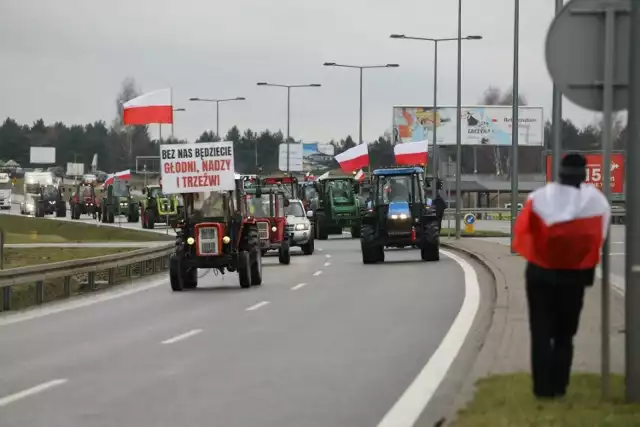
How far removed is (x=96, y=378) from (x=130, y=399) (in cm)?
153

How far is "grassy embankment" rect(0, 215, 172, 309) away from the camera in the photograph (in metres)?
25.9

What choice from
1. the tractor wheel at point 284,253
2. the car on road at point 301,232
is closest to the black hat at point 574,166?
the tractor wheel at point 284,253

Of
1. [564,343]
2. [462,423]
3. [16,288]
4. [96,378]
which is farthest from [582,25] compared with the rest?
[16,288]

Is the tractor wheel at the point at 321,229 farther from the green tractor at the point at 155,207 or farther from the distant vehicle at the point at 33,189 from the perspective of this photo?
the distant vehicle at the point at 33,189

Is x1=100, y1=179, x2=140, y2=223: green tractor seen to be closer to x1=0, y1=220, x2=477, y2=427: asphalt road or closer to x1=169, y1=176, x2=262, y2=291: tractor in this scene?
x1=169, y1=176, x2=262, y2=291: tractor

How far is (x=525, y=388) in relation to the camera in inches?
378

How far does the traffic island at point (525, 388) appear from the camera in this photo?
810cm

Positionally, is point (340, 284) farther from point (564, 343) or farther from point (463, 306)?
point (564, 343)

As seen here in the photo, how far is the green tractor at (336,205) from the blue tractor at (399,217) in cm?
2014

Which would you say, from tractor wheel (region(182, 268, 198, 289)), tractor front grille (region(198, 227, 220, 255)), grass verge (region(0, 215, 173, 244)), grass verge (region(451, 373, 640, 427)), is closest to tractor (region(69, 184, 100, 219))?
grass verge (region(0, 215, 173, 244))

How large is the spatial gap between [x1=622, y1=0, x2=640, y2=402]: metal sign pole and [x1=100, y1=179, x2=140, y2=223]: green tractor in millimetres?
70377

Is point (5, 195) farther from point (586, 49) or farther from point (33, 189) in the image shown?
point (586, 49)

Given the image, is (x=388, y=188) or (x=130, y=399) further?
(x=388, y=188)

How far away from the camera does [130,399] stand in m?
10.2
